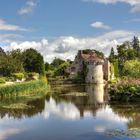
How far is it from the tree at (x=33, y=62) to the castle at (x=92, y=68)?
750 centimetres

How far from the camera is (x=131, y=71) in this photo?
70938 mm

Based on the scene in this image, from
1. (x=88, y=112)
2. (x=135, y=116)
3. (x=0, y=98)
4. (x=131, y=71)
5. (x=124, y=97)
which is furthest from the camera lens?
(x=131, y=71)

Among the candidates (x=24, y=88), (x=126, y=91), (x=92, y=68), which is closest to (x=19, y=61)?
(x=92, y=68)

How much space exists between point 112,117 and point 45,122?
5.44 meters

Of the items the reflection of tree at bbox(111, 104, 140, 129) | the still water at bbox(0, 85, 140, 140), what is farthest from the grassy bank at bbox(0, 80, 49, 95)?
the reflection of tree at bbox(111, 104, 140, 129)

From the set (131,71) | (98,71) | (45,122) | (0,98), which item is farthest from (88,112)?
(98,71)

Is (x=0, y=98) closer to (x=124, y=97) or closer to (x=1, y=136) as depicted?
(x=124, y=97)

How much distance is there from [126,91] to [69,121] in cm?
1028

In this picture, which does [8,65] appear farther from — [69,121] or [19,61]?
[69,121]

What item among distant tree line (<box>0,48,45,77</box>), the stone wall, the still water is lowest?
the still water

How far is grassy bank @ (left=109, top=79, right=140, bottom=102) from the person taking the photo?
37406 millimetres

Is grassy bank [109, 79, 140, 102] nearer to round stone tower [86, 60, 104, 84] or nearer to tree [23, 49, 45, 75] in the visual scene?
round stone tower [86, 60, 104, 84]

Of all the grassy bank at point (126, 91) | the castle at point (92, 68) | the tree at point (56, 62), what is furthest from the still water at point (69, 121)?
the tree at point (56, 62)

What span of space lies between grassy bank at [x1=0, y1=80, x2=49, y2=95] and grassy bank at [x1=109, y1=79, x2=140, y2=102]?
14482 mm
